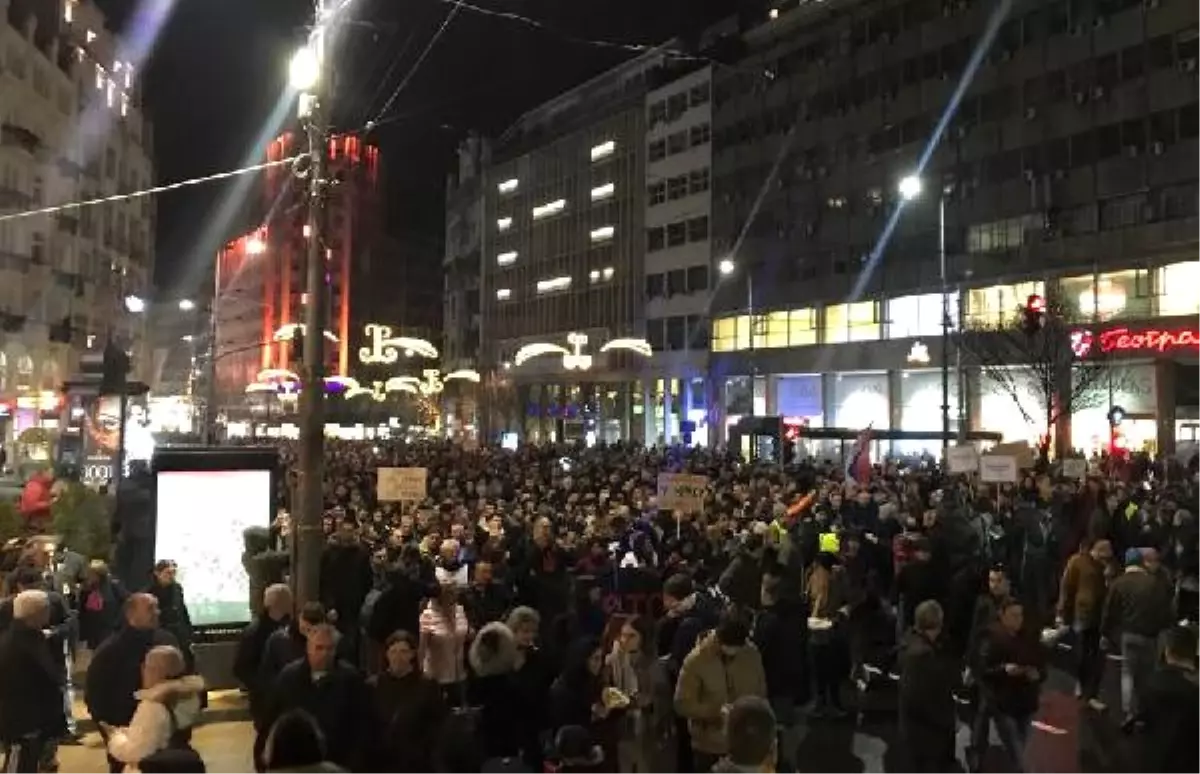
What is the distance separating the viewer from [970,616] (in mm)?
11367

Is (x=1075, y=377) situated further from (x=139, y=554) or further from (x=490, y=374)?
(x=490, y=374)

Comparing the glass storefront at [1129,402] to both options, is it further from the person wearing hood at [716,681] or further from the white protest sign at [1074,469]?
the person wearing hood at [716,681]

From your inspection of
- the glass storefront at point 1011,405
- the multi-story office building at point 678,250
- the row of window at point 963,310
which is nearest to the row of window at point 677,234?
the multi-story office building at point 678,250

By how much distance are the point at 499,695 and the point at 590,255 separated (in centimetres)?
8191

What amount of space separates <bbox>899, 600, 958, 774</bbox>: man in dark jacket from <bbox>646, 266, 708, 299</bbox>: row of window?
213ft

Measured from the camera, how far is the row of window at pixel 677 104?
72.9 m

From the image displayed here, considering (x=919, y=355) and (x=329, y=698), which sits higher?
(x=919, y=355)

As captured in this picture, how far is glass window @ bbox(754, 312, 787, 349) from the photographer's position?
211ft

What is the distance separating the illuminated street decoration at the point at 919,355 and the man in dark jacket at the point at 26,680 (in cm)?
4237

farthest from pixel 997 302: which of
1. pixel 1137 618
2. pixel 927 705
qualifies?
pixel 927 705

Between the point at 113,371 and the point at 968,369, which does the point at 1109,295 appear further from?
the point at 113,371

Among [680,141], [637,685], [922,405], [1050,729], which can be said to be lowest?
[1050,729]

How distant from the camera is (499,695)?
7.50m

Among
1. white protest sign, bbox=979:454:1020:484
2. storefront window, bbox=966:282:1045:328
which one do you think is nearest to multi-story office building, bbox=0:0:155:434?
storefront window, bbox=966:282:1045:328
